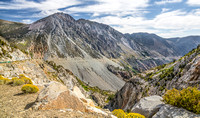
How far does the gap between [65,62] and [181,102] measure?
120m

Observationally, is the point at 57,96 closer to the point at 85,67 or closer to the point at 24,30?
the point at 85,67

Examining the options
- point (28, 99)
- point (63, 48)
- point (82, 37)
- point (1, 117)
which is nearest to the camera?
point (1, 117)

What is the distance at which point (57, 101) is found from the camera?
695cm

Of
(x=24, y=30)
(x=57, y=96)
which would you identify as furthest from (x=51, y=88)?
(x=24, y=30)

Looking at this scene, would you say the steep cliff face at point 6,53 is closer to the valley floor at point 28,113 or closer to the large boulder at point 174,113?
the valley floor at point 28,113

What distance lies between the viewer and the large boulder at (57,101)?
678 centimetres

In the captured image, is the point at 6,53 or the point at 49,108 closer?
the point at 49,108

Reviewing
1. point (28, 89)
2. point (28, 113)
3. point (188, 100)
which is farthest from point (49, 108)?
point (188, 100)

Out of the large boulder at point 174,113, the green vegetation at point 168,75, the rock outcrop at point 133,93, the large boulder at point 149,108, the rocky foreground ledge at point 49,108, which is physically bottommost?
the rock outcrop at point 133,93

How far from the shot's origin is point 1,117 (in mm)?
6191

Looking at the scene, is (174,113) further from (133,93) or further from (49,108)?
(133,93)

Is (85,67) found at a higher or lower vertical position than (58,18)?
lower

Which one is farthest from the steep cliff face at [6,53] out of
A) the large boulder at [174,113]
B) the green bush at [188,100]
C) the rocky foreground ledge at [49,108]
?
the green bush at [188,100]

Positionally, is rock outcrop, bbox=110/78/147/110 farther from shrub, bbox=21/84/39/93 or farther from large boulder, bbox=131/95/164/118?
shrub, bbox=21/84/39/93
